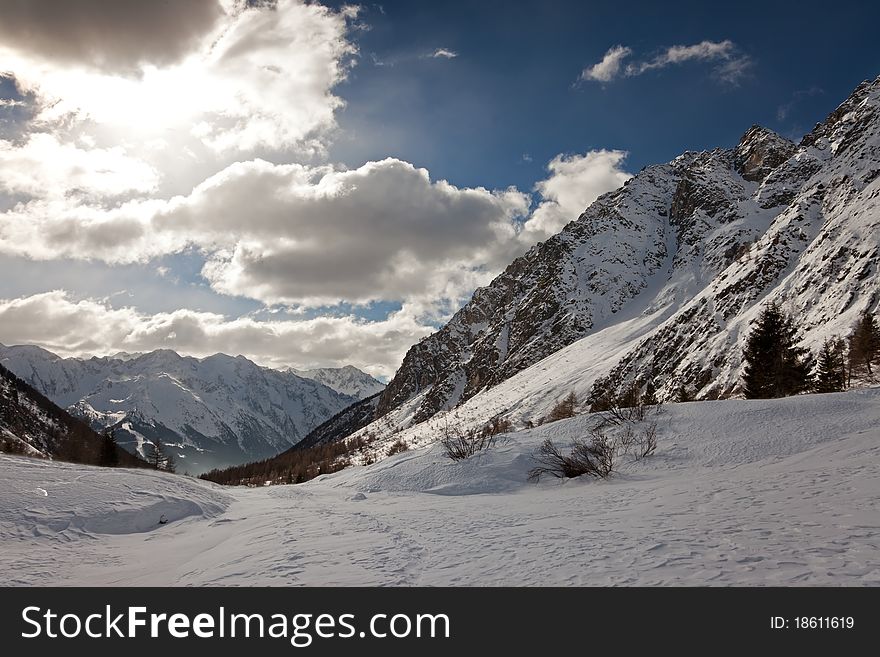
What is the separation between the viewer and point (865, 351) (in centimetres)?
3812

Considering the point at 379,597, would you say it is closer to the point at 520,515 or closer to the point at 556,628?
the point at 556,628

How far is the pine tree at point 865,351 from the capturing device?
38062 mm

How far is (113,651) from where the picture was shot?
204 inches

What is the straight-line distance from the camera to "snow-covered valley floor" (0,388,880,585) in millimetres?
6266

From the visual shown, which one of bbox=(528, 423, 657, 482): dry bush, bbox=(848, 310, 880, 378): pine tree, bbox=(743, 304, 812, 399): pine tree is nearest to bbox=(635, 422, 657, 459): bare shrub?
bbox=(528, 423, 657, 482): dry bush

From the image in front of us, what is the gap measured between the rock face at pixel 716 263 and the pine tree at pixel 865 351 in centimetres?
1123

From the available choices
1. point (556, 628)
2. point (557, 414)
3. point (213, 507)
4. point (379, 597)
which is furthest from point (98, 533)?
point (557, 414)

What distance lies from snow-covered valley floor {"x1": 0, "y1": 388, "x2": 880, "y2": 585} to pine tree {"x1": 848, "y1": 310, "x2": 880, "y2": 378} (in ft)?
79.2

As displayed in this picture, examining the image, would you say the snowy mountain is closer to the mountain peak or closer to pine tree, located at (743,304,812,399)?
pine tree, located at (743,304,812,399)

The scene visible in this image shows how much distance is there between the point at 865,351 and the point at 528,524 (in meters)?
42.4

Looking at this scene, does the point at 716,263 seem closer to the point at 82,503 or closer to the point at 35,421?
the point at 82,503

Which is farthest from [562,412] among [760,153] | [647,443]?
[760,153]

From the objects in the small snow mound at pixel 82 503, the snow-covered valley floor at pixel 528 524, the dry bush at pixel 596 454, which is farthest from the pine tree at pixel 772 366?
the small snow mound at pixel 82 503

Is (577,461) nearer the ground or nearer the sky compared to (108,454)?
nearer the sky
